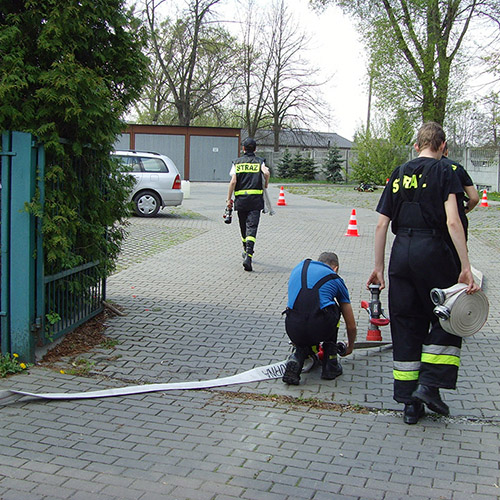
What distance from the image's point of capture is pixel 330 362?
17.1 ft

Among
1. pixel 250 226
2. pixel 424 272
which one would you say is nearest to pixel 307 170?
pixel 250 226

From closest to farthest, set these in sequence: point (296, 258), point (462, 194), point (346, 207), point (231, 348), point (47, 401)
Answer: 1. point (462, 194)
2. point (47, 401)
3. point (231, 348)
4. point (296, 258)
5. point (346, 207)

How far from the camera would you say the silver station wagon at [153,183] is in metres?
16.7

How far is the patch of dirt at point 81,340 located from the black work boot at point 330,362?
2160 mm

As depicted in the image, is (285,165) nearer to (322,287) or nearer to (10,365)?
(322,287)

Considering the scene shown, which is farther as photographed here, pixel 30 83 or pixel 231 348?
pixel 231 348

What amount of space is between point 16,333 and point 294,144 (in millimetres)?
55654

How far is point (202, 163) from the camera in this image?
136 feet

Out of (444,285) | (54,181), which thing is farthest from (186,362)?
(444,285)

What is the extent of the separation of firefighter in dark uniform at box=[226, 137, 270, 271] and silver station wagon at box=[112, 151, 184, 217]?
717 cm

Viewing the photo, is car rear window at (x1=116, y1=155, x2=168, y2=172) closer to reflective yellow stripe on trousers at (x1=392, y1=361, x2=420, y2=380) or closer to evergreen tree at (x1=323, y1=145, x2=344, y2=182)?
reflective yellow stripe on trousers at (x1=392, y1=361, x2=420, y2=380)

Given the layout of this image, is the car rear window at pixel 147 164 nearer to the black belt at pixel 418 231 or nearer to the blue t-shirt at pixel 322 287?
the blue t-shirt at pixel 322 287

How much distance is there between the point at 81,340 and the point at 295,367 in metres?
2.18

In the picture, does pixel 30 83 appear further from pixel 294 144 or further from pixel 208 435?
pixel 294 144
